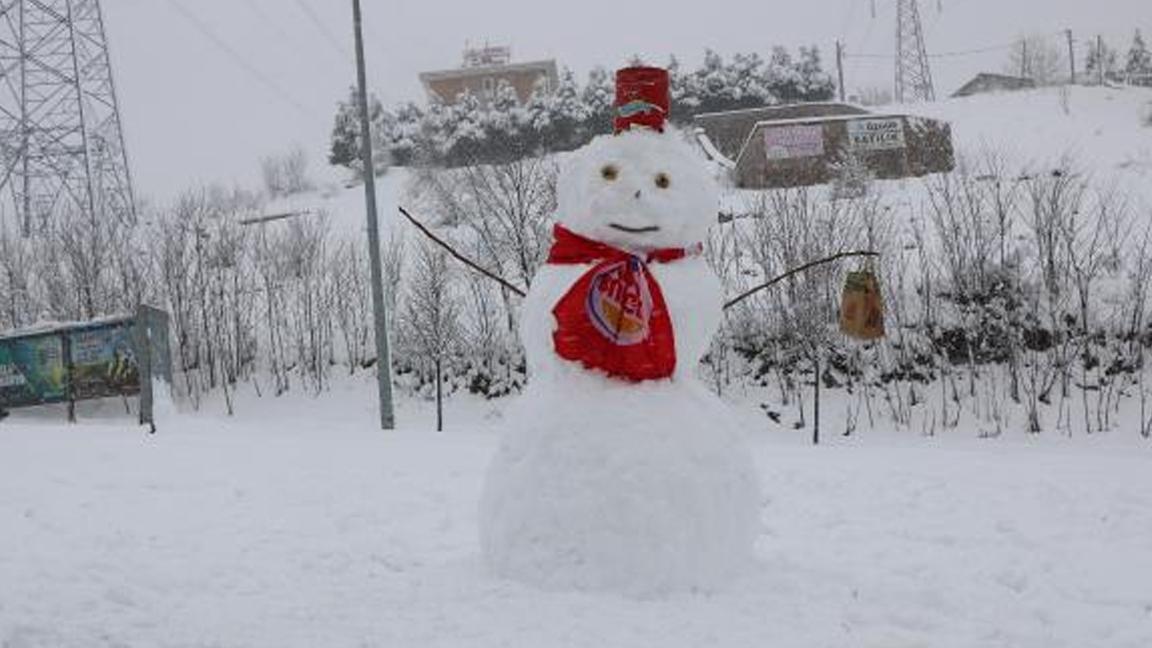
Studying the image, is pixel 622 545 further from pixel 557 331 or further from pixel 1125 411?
pixel 1125 411

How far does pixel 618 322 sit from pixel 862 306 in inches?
241

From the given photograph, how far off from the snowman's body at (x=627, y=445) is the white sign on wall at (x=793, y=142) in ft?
84.9

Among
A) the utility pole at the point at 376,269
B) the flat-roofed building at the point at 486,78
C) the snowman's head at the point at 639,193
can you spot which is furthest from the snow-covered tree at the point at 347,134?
the snowman's head at the point at 639,193

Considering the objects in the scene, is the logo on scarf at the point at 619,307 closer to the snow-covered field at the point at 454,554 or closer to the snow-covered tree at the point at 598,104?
the snow-covered field at the point at 454,554

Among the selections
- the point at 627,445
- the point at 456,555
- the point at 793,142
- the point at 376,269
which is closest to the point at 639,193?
the point at 627,445

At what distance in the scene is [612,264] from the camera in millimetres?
5750

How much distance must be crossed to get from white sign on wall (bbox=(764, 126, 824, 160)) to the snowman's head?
25.9 metres

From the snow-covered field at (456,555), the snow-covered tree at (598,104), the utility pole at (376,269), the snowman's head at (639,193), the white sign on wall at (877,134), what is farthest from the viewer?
the snow-covered tree at (598,104)

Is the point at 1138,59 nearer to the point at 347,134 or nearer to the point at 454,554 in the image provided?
the point at 347,134

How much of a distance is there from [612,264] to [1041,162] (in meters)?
27.8

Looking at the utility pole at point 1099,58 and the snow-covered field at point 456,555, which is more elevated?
the utility pole at point 1099,58

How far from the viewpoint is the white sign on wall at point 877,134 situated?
1235 inches

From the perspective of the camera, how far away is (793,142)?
31156 mm

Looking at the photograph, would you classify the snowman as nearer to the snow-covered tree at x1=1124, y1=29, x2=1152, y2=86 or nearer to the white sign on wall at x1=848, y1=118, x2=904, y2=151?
the white sign on wall at x1=848, y1=118, x2=904, y2=151
